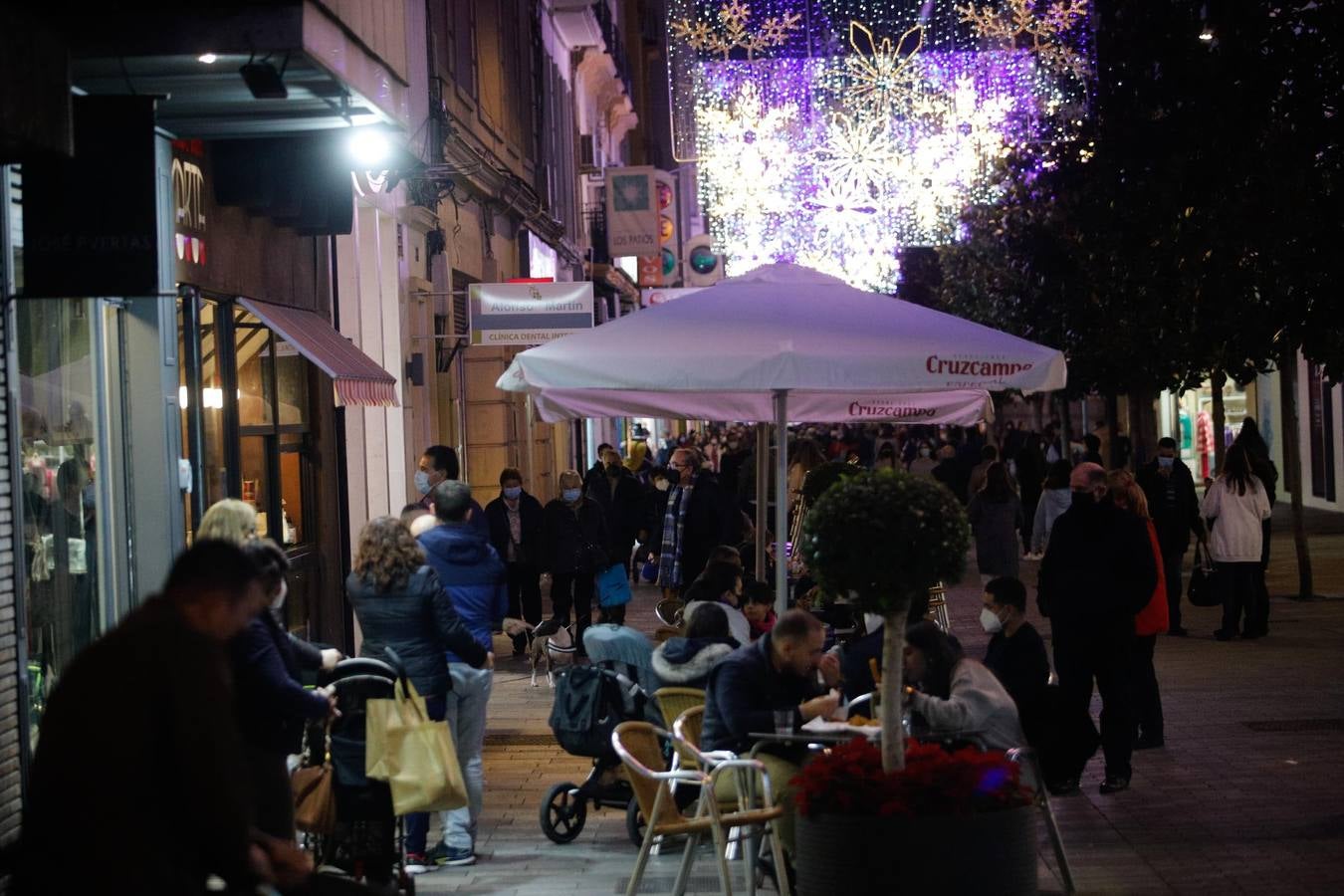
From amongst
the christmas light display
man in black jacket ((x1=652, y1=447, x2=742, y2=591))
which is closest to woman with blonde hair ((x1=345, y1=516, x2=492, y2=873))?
man in black jacket ((x1=652, y1=447, x2=742, y2=591))

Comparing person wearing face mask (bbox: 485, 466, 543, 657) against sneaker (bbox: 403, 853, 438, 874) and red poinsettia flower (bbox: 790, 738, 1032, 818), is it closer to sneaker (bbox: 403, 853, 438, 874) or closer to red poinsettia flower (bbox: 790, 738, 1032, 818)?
sneaker (bbox: 403, 853, 438, 874)

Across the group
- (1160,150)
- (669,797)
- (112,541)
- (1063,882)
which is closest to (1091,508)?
(1063,882)

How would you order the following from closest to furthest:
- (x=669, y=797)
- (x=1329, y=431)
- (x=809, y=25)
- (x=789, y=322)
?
(x=669, y=797), (x=789, y=322), (x=809, y=25), (x=1329, y=431)

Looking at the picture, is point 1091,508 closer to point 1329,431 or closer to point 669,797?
point 669,797

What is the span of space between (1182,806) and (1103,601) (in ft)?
4.00

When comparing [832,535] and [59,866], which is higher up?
[832,535]

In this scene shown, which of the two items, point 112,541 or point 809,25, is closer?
point 112,541

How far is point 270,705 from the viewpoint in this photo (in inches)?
269

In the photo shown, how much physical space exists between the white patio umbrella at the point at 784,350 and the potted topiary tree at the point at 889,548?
2.47m

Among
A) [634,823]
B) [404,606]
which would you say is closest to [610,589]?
[634,823]

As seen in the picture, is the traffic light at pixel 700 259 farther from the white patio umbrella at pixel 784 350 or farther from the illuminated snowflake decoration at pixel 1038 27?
the white patio umbrella at pixel 784 350

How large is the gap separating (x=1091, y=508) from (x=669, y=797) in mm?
3828

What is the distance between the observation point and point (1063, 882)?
26.6 ft

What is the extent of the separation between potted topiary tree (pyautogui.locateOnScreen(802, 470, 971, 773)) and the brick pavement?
2.28 metres
